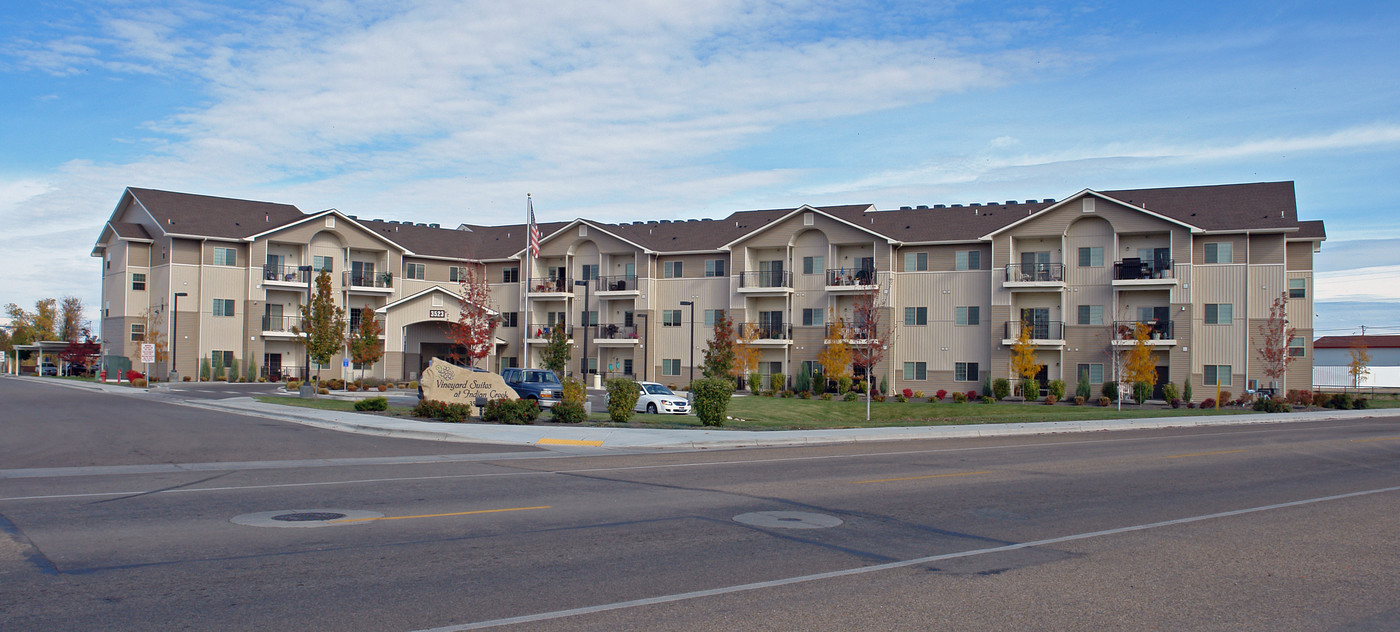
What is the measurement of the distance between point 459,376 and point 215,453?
9322 millimetres

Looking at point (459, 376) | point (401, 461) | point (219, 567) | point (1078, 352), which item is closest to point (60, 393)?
point (459, 376)

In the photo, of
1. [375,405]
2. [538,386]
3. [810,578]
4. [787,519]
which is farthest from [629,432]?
[810,578]

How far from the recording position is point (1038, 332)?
52.6 metres

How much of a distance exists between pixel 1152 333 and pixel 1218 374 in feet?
13.1

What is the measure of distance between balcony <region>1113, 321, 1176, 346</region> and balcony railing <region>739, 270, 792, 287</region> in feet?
61.7

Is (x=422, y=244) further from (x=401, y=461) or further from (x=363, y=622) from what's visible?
(x=363, y=622)

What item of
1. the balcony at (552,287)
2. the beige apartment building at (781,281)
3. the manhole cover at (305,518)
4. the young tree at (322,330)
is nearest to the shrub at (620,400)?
the manhole cover at (305,518)

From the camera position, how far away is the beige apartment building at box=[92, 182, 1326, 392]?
5006 cm

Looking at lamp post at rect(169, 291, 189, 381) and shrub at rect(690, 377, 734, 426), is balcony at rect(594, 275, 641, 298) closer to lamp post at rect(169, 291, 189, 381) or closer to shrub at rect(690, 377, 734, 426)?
lamp post at rect(169, 291, 189, 381)

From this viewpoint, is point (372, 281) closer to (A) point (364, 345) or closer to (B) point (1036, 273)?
(A) point (364, 345)

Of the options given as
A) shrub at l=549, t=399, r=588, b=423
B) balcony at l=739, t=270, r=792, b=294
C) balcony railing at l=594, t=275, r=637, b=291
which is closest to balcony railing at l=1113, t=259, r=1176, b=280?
balcony at l=739, t=270, r=792, b=294

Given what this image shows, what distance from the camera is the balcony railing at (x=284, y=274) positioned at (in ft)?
192

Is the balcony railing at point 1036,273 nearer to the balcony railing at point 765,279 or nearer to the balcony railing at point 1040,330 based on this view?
the balcony railing at point 1040,330

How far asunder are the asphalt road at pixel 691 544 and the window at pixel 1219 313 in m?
35.4
